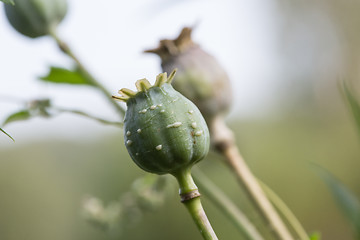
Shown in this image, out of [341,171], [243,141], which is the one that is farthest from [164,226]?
[341,171]

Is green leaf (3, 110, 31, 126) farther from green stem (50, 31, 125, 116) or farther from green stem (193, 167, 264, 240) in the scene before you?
green stem (193, 167, 264, 240)

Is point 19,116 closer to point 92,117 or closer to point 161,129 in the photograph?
point 92,117

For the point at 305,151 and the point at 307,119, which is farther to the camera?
the point at 307,119

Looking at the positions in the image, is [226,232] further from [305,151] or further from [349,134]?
[349,134]

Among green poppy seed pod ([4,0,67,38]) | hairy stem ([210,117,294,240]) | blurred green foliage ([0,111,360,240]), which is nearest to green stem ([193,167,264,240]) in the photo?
hairy stem ([210,117,294,240])

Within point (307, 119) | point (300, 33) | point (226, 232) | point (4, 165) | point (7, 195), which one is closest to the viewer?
point (226, 232)

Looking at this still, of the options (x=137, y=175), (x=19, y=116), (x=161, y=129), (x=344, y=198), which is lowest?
(x=344, y=198)

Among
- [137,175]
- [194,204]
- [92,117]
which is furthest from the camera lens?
[137,175]

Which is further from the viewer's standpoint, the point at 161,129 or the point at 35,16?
the point at 35,16

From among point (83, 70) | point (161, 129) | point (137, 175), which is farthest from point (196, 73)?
point (137, 175)
